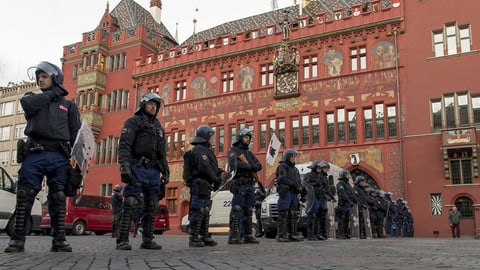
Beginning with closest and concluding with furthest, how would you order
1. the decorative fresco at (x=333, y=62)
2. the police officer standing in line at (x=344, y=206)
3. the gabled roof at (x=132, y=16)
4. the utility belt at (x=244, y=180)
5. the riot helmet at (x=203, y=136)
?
A: the riot helmet at (x=203, y=136) → the utility belt at (x=244, y=180) → the police officer standing in line at (x=344, y=206) → the decorative fresco at (x=333, y=62) → the gabled roof at (x=132, y=16)

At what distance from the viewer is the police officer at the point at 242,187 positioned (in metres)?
9.08

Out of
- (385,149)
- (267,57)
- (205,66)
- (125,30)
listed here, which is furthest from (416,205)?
(125,30)

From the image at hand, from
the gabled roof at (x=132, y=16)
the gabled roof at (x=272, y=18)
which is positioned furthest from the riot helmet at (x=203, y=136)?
the gabled roof at (x=132, y=16)

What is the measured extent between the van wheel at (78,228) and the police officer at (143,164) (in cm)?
1611

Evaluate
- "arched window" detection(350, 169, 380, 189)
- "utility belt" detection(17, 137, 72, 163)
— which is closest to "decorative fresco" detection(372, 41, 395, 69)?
Answer: "arched window" detection(350, 169, 380, 189)

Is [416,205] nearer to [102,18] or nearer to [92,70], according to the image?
[92,70]

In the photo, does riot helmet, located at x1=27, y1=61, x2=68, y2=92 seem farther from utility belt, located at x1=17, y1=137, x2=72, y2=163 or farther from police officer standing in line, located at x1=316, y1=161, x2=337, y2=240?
police officer standing in line, located at x1=316, y1=161, x2=337, y2=240

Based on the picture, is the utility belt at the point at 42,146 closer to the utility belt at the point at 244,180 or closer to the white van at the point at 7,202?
the utility belt at the point at 244,180

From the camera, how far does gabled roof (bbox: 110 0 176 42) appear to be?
141ft

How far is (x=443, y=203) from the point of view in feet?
80.7

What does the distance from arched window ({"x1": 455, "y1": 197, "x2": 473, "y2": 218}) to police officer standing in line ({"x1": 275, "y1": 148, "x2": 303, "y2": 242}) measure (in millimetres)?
16688

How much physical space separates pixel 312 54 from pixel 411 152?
28.4 feet

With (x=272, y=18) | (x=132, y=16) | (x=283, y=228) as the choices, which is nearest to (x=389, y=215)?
(x=283, y=228)

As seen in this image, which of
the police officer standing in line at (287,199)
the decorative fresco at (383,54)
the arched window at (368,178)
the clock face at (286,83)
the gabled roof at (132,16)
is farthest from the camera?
the gabled roof at (132,16)
